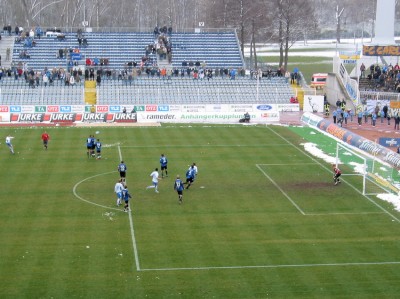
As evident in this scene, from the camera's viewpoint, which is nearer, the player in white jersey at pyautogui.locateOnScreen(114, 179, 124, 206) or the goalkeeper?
the player in white jersey at pyautogui.locateOnScreen(114, 179, 124, 206)

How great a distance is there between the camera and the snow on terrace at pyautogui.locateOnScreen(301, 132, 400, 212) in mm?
39628

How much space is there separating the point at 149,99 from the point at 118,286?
4797cm

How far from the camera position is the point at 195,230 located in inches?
1358

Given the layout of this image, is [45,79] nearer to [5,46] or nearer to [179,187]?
[5,46]

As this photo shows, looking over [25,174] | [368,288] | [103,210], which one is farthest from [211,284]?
[25,174]

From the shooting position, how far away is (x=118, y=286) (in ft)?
90.7

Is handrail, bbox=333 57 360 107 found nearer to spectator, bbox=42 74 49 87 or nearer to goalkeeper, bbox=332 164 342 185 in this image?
spectator, bbox=42 74 49 87

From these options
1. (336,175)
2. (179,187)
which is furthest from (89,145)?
(336,175)

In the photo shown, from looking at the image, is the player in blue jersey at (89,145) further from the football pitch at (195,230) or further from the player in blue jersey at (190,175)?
the player in blue jersey at (190,175)

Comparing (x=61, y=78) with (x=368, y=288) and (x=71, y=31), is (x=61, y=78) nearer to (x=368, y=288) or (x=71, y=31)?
(x=71, y=31)

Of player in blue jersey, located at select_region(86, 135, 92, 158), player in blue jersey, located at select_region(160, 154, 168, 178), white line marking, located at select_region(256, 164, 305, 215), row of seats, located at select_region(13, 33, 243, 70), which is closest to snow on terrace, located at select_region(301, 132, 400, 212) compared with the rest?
white line marking, located at select_region(256, 164, 305, 215)

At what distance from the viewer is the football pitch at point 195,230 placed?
28031 millimetres

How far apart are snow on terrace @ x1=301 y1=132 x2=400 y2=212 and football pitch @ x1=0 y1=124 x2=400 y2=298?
→ 59 cm

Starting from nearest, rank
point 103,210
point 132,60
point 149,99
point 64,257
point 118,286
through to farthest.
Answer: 1. point 118,286
2. point 64,257
3. point 103,210
4. point 149,99
5. point 132,60
